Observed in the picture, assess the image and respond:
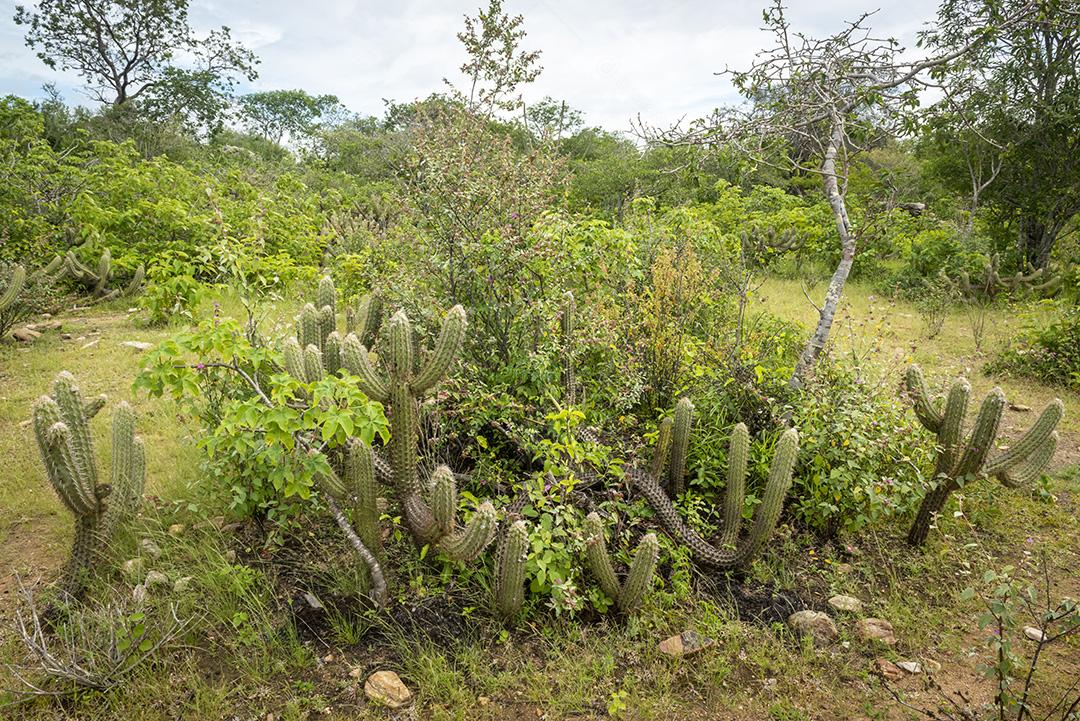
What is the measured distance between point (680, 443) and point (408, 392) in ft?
5.74

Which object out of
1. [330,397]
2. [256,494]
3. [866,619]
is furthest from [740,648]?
[256,494]

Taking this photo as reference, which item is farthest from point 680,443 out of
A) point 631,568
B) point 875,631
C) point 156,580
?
point 156,580

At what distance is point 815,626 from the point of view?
10.1ft

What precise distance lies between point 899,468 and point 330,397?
3.56 m

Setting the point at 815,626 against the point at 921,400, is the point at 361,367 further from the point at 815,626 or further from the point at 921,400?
the point at 921,400

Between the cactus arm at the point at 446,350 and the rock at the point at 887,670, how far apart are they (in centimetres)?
255

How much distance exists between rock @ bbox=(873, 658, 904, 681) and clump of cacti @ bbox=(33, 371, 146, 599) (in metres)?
3.98

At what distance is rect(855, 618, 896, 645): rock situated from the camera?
306 centimetres

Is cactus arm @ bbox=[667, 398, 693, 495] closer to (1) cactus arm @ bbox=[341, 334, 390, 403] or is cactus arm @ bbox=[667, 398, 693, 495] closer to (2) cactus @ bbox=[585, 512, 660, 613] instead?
(2) cactus @ bbox=[585, 512, 660, 613]

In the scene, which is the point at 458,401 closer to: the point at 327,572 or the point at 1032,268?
the point at 327,572

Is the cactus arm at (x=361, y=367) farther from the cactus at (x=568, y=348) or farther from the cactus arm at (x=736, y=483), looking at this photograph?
the cactus arm at (x=736, y=483)

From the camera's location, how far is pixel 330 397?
8.42 ft

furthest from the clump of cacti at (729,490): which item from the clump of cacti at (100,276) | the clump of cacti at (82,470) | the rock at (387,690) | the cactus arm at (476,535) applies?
the clump of cacti at (100,276)

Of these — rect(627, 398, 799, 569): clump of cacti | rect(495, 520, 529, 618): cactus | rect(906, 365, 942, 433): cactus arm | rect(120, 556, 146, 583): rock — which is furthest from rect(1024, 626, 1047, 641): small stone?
rect(120, 556, 146, 583): rock
